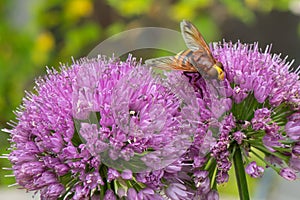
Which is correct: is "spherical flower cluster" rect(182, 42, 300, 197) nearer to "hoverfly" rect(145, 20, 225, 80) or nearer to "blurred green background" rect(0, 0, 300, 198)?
"hoverfly" rect(145, 20, 225, 80)

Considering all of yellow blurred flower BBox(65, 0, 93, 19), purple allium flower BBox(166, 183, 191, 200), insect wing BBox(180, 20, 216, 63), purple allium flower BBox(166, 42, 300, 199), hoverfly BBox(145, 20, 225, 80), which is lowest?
purple allium flower BBox(166, 183, 191, 200)

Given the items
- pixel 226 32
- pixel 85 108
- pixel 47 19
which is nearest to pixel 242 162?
pixel 85 108

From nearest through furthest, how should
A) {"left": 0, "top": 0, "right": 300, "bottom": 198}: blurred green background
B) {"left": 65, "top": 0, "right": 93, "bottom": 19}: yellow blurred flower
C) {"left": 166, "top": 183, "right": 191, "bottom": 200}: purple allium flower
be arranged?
{"left": 166, "top": 183, "right": 191, "bottom": 200}: purple allium flower → {"left": 0, "top": 0, "right": 300, "bottom": 198}: blurred green background → {"left": 65, "top": 0, "right": 93, "bottom": 19}: yellow blurred flower

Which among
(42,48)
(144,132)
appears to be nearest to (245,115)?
(144,132)

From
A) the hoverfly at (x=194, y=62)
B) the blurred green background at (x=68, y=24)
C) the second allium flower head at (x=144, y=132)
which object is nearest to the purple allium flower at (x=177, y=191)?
the second allium flower head at (x=144, y=132)

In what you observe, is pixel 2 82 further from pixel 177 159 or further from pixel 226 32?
pixel 177 159

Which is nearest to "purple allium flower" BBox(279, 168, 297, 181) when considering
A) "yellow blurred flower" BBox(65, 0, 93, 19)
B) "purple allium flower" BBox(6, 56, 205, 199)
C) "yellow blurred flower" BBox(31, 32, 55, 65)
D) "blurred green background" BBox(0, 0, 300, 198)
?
"purple allium flower" BBox(6, 56, 205, 199)

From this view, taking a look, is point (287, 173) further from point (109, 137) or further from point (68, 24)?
point (68, 24)
